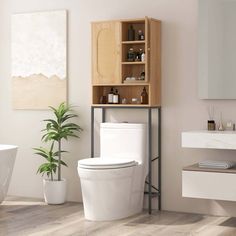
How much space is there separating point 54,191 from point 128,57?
5.14 feet

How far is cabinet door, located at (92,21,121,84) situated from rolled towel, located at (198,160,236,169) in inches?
44.7

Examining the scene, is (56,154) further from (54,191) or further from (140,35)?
(140,35)

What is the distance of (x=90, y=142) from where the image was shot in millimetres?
6156

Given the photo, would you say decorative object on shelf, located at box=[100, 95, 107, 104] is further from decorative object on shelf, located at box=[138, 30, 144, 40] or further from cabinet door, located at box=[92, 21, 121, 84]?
decorative object on shelf, located at box=[138, 30, 144, 40]

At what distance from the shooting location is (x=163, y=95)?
19.0ft

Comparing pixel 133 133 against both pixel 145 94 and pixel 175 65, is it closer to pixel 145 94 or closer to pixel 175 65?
pixel 145 94

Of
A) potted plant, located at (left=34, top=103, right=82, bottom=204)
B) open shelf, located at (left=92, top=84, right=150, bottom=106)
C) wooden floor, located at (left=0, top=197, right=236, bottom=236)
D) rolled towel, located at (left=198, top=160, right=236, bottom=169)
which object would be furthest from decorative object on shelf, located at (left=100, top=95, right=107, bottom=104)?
rolled towel, located at (left=198, top=160, right=236, bottom=169)

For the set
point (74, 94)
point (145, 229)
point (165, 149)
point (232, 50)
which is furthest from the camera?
point (74, 94)

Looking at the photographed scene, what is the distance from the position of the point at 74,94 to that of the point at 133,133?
891 millimetres

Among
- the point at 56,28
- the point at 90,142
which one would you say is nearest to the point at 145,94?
the point at 90,142

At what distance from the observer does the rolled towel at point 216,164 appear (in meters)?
5.15

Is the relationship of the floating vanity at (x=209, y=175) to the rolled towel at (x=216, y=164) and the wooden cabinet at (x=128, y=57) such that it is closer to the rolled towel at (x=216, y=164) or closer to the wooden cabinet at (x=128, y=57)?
the rolled towel at (x=216, y=164)

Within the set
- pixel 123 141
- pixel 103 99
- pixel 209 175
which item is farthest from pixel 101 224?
pixel 103 99

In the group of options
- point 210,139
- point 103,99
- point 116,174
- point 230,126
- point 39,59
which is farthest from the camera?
point 39,59
